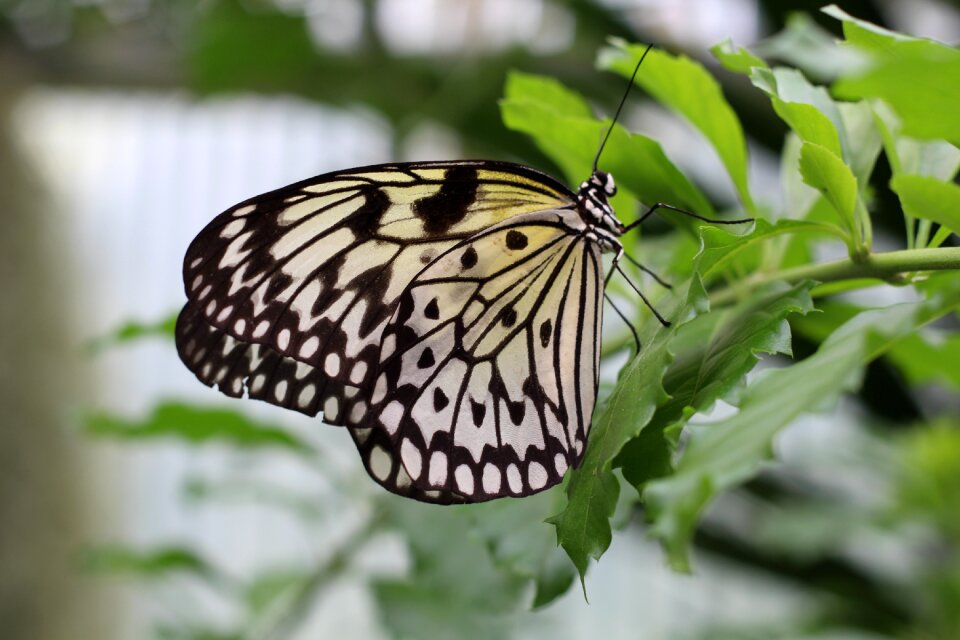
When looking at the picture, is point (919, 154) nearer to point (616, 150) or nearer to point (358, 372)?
Answer: point (616, 150)

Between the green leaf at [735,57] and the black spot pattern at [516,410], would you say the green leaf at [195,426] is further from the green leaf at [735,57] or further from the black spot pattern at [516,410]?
the green leaf at [735,57]

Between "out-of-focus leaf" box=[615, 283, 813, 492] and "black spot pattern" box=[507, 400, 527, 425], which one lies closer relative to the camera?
"out-of-focus leaf" box=[615, 283, 813, 492]

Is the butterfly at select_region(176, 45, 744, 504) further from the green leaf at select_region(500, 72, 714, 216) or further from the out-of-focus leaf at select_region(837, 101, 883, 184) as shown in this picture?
the out-of-focus leaf at select_region(837, 101, 883, 184)

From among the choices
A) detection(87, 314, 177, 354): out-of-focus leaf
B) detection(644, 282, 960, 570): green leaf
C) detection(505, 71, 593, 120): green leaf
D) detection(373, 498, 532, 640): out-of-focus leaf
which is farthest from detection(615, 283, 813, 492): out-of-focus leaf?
detection(87, 314, 177, 354): out-of-focus leaf

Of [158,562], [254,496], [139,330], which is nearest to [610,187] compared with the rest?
[139,330]

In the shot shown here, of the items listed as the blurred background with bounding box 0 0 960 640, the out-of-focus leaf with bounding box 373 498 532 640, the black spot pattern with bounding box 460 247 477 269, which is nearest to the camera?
the black spot pattern with bounding box 460 247 477 269

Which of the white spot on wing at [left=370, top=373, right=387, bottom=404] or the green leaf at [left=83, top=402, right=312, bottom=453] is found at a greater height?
the white spot on wing at [left=370, top=373, right=387, bottom=404]

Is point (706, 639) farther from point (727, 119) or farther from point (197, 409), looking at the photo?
point (727, 119)
